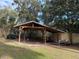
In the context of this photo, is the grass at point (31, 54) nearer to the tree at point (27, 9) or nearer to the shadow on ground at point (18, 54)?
the shadow on ground at point (18, 54)

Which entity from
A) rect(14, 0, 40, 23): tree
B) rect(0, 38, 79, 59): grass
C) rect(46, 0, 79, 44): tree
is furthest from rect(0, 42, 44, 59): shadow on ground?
rect(14, 0, 40, 23): tree

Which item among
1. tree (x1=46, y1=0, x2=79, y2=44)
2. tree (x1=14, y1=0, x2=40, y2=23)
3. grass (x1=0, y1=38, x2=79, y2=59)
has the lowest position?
grass (x1=0, y1=38, x2=79, y2=59)

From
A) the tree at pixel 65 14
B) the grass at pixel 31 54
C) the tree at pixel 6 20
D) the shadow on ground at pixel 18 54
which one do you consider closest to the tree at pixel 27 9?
the tree at pixel 6 20

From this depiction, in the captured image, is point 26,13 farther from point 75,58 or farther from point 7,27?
point 75,58

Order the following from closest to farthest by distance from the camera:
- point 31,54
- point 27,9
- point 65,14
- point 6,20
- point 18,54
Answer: point 18,54
point 31,54
point 65,14
point 6,20
point 27,9

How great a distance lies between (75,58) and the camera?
586 inches

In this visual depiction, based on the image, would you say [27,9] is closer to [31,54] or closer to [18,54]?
[31,54]

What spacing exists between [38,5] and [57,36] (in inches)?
390

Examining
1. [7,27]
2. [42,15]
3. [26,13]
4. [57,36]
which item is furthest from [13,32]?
[57,36]

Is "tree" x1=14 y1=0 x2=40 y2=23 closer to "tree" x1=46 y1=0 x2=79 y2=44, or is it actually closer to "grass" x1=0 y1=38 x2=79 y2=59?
"tree" x1=46 y1=0 x2=79 y2=44

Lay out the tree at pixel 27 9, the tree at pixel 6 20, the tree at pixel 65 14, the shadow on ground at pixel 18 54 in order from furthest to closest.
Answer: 1. the tree at pixel 27 9
2. the tree at pixel 6 20
3. the tree at pixel 65 14
4. the shadow on ground at pixel 18 54

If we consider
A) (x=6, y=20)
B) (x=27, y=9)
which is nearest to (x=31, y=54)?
→ (x=6, y=20)

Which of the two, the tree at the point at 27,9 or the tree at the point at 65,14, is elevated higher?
the tree at the point at 27,9

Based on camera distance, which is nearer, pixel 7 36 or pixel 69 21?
pixel 69 21
